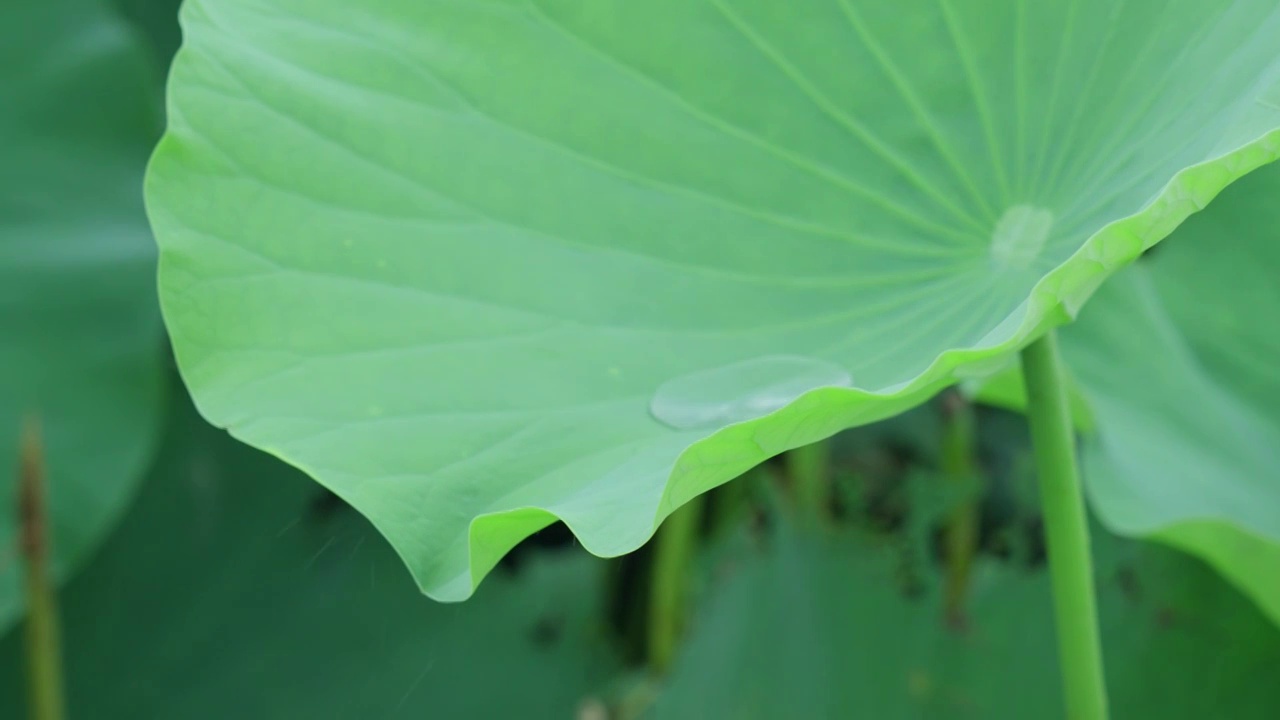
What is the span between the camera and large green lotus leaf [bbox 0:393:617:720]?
3.59 feet

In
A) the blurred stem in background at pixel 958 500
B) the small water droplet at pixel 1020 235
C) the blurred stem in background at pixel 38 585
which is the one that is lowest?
the blurred stem in background at pixel 38 585

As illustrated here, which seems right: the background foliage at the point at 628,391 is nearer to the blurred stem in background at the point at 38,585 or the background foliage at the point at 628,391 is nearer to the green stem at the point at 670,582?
the green stem at the point at 670,582

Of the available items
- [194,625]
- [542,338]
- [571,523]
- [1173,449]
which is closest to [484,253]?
[542,338]

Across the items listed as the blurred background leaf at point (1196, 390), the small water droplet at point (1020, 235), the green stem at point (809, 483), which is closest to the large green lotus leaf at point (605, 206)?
the small water droplet at point (1020, 235)

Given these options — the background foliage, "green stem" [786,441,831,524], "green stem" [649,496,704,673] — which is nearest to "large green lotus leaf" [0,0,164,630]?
the background foliage

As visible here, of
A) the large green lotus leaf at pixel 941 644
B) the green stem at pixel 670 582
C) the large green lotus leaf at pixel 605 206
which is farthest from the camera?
the green stem at pixel 670 582

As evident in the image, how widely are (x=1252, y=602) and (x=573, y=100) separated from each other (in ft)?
2.37

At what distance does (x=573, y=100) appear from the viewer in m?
0.61

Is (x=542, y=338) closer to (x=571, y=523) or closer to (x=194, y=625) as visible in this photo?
(x=571, y=523)

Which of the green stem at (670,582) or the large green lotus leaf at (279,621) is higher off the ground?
the green stem at (670,582)

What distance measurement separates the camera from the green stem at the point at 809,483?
1.05 meters

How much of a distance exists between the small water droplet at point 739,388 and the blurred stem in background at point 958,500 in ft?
1.71

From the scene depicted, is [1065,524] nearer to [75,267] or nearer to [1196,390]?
[1196,390]

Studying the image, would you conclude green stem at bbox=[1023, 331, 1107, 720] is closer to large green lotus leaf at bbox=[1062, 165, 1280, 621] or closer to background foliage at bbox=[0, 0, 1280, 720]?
background foliage at bbox=[0, 0, 1280, 720]
